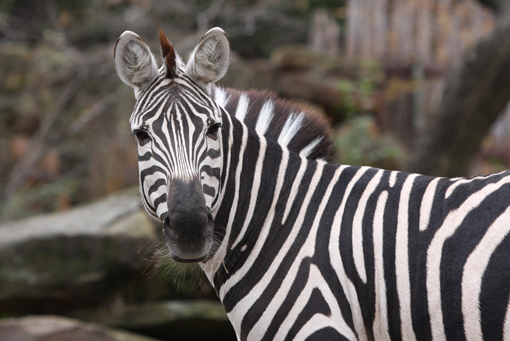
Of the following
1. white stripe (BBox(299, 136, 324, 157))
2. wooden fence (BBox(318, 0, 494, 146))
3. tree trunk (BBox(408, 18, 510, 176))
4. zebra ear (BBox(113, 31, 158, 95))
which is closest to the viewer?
zebra ear (BBox(113, 31, 158, 95))

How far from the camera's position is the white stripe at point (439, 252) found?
2.16 meters

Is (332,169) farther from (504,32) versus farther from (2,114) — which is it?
(2,114)

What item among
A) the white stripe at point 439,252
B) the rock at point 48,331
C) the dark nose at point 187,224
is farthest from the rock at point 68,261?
the white stripe at point 439,252

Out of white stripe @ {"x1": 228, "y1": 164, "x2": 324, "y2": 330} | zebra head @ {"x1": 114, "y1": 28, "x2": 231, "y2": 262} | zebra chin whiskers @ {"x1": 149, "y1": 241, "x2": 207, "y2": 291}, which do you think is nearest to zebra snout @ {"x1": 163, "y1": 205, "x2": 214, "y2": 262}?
zebra head @ {"x1": 114, "y1": 28, "x2": 231, "y2": 262}

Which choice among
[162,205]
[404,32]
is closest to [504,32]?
[404,32]

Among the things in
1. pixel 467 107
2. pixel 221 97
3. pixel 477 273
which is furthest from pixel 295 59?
pixel 477 273

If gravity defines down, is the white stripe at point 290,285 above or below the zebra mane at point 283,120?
below

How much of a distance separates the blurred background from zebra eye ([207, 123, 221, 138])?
9.73 feet

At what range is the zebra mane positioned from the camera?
2.85 meters

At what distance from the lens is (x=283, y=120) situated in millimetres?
2891

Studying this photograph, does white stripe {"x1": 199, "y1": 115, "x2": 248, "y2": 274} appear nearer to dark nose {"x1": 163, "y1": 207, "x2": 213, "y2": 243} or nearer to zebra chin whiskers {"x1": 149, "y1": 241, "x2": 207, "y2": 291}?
zebra chin whiskers {"x1": 149, "y1": 241, "x2": 207, "y2": 291}

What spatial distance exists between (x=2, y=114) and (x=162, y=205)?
353 inches

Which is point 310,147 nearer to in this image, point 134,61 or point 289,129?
point 289,129

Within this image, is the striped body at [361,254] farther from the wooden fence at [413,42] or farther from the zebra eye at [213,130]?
the wooden fence at [413,42]
